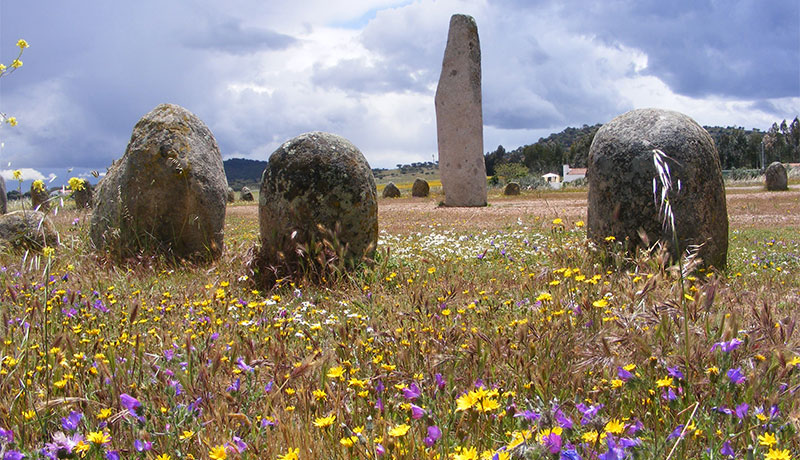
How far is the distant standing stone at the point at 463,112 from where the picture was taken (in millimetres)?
20922

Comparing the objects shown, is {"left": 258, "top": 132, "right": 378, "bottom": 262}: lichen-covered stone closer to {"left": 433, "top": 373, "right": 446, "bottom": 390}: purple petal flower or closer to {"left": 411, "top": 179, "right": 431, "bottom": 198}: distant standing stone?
{"left": 433, "top": 373, "right": 446, "bottom": 390}: purple petal flower

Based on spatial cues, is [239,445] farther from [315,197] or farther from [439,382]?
[315,197]

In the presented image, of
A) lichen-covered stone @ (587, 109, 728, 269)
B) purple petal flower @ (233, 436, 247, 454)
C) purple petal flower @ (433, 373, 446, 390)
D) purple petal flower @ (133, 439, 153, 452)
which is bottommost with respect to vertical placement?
purple petal flower @ (133, 439, 153, 452)

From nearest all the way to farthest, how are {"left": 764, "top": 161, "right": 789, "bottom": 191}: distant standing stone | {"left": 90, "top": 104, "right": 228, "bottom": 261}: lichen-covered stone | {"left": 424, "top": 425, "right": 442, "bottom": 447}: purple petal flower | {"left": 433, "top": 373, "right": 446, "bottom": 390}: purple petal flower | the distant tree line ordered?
{"left": 424, "top": 425, "right": 442, "bottom": 447}: purple petal flower → {"left": 433, "top": 373, "right": 446, "bottom": 390}: purple petal flower → {"left": 90, "top": 104, "right": 228, "bottom": 261}: lichen-covered stone → {"left": 764, "top": 161, "right": 789, "bottom": 191}: distant standing stone → the distant tree line

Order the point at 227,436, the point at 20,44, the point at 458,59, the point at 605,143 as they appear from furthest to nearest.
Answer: the point at 458,59
the point at 605,143
the point at 20,44
the point at 227,436

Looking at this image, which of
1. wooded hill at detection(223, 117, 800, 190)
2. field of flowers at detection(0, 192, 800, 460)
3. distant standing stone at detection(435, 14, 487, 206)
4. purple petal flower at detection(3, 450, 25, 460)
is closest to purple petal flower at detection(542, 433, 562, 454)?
field of flowers at detection(0, 192, 800, 460)

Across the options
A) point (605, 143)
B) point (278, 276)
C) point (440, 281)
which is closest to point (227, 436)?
point (440, 281)

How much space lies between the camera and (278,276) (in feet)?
21.1

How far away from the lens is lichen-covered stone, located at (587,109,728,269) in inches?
257

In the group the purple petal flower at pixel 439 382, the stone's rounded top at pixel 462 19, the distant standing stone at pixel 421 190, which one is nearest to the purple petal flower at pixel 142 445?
the purple petal flower at pixel 439 382

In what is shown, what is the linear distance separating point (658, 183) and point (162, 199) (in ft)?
19.9

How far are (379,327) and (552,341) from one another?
110 cm

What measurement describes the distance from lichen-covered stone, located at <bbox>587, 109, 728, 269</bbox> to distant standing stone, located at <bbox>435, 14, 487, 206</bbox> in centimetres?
1413

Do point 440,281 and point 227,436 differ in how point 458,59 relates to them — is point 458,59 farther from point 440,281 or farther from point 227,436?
point 227,436
